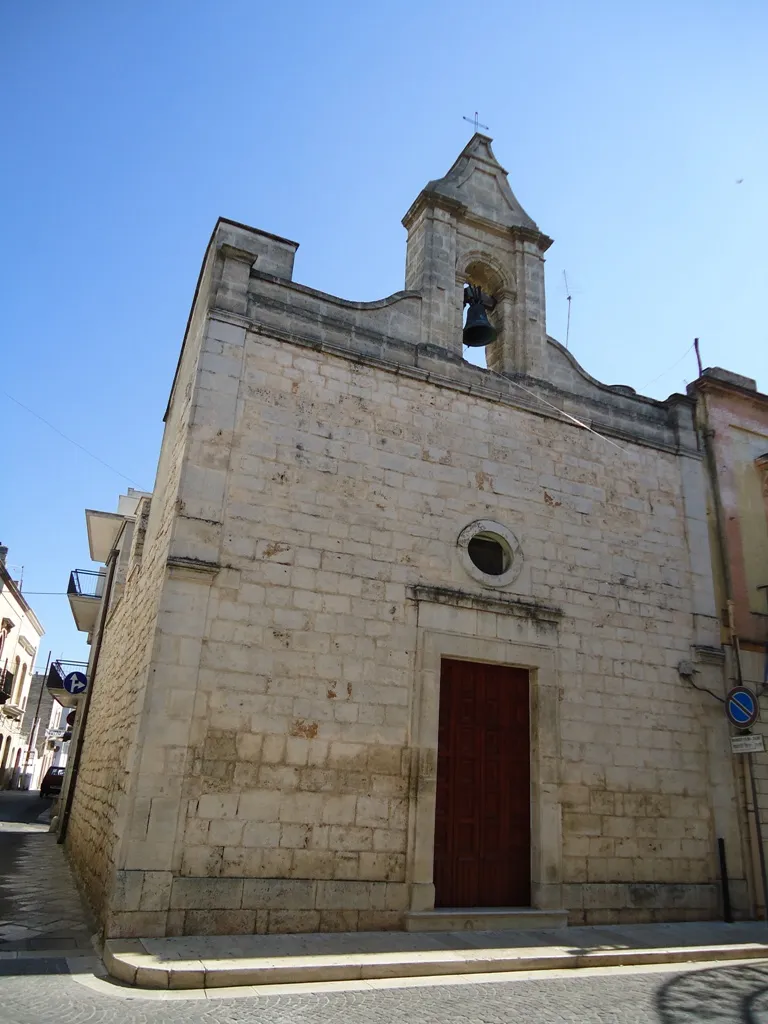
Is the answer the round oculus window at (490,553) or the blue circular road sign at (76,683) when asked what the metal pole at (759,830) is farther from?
the blue circular road sign at (76,683)

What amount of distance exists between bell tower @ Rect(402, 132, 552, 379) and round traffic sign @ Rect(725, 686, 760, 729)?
4508 mm

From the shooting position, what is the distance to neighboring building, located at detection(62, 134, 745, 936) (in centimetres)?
647

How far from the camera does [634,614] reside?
9000mm

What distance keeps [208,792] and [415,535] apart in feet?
10.7

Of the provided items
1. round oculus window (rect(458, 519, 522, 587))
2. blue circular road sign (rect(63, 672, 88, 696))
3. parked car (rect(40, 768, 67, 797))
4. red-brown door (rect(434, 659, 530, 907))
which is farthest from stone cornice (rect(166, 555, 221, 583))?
parked car (rect(40, 768, 67, 797))

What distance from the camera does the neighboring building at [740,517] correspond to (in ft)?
31.8

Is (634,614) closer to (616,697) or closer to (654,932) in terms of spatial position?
(616,697)

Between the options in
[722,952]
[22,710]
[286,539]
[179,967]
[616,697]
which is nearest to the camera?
[179,967]

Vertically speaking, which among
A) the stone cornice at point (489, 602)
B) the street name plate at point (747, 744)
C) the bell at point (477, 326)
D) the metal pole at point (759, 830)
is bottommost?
the metal pole at point (759, 830)

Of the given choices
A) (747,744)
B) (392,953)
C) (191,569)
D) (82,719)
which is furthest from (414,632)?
(82,719)

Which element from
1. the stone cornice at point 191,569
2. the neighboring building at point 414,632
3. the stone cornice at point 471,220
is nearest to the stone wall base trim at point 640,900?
the neighboring building at point 414,632

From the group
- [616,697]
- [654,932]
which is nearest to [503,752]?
[616,697]

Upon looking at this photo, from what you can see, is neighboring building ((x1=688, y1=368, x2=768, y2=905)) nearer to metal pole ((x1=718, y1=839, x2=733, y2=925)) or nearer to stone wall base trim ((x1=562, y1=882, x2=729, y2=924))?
metal pole ((x1=718, y1=839, x2=733, y2=925))

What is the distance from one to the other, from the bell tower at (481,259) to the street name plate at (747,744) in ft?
16.3
